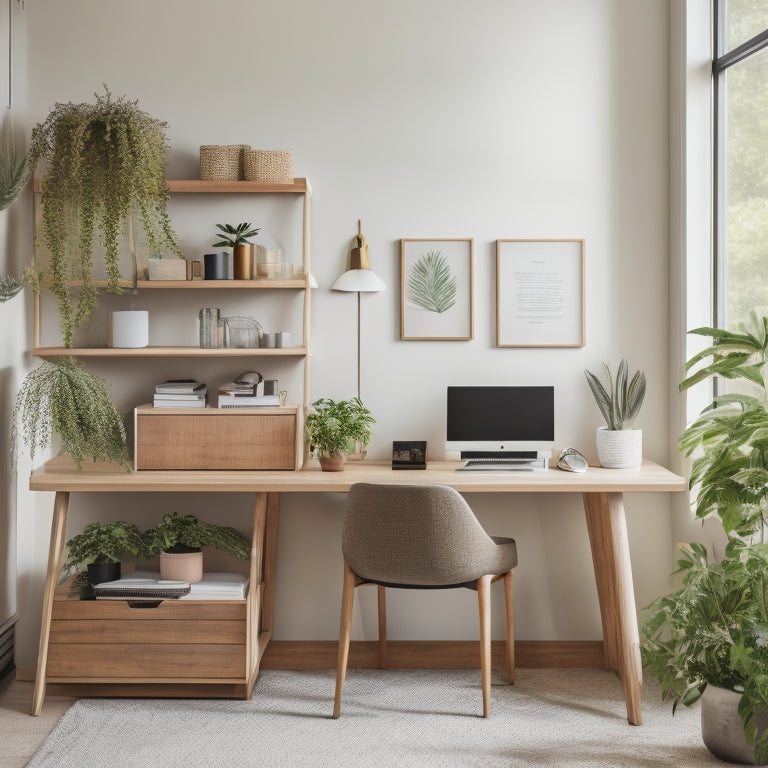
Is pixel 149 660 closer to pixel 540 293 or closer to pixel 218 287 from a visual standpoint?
pixel 218 287

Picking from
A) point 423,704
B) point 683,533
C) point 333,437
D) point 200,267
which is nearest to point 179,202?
point 200,267

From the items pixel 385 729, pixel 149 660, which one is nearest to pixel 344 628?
pixel 385 729

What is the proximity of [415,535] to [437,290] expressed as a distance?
3.65 feet

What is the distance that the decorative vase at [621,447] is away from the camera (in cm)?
330

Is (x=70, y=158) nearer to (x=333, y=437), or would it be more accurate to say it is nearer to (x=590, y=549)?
(x=333, y=437)

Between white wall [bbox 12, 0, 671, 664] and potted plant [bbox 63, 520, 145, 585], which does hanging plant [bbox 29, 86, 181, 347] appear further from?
potted plant [bbox 63, 520, 145, 585]

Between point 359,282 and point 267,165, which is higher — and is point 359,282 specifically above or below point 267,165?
below

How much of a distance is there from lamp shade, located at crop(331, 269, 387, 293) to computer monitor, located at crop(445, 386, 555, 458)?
1.70 feet

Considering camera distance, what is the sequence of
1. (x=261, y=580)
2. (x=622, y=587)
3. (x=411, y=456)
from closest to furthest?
1. (x=622, y=587)
2. (x=411, y=456)
3. (x=261, y=580)

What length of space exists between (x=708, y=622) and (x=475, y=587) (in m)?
0.75

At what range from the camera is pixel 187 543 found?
3.22 m

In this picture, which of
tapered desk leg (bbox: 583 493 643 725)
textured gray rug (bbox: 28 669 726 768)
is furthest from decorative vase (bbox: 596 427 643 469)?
textured gray rug (bbox: 28 669 726 768)

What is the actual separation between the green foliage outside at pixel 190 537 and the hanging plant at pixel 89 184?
2.54 feet

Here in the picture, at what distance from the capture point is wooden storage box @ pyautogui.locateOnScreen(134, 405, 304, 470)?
324 cm
